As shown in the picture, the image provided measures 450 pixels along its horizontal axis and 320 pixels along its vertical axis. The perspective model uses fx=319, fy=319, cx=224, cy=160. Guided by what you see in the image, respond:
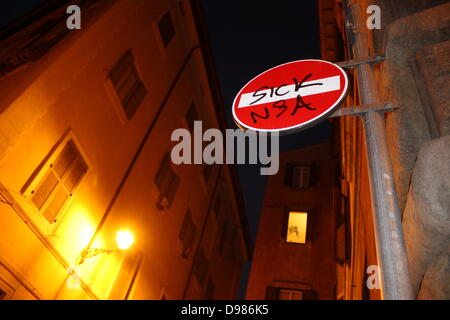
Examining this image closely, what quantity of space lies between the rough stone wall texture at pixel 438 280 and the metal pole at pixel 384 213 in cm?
53

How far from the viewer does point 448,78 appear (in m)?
2.84

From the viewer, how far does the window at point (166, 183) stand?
41.8 feet

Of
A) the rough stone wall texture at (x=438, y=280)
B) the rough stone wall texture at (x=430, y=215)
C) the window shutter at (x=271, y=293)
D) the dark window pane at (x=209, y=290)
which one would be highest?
the dark window pane at (x=209, y=290)

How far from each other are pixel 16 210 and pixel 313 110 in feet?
21.4

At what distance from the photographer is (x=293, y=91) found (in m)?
3.38

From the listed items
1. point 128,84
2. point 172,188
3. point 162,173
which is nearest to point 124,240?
point 162,173

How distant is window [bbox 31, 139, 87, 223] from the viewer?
7.40m

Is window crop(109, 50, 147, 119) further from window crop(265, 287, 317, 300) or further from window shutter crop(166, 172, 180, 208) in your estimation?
window crop(265, 287, 317, 300)

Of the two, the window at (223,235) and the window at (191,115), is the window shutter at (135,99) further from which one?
the window at (223,235)

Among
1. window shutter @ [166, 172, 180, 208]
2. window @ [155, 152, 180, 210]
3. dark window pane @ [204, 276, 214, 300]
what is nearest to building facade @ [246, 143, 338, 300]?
dark window pane @ [204, 276, 214, 300]

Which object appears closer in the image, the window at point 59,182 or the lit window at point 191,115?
the window at point 59,182

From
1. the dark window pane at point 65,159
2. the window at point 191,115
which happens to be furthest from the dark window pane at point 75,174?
the window at point 191,115

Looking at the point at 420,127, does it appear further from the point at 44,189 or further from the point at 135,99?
the point at 135,99
